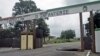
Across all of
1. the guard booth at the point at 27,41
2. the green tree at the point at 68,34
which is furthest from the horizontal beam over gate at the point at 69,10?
the green tree at the point at 68,34

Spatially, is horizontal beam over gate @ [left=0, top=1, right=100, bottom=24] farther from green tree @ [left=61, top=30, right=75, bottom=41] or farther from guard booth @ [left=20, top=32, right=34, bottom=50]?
green tree @ [left=61, top=30, right=75, bottom=41]

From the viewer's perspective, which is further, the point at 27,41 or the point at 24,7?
the point at 24,7

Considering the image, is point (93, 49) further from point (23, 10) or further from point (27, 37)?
point (23, 10)

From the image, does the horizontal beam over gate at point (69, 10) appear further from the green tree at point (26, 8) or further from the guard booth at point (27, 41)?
the green tree at point (26, 8)

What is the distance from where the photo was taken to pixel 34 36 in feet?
110

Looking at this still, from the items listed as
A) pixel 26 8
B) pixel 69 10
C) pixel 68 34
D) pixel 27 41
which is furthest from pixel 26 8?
pixel 69 10

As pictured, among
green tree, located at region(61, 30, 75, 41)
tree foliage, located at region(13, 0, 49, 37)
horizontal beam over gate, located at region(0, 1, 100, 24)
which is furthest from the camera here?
green tree, located at region(61, 30, 75, 41)

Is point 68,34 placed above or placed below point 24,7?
below

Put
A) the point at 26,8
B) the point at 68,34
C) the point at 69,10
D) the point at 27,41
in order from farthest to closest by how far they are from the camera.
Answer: the point at 68,34 < the point at 26,8 < the point at 27,41 < the point at 69,10

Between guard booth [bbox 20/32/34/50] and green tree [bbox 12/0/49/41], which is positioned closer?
guard booth [bbox 20/32/34/50]

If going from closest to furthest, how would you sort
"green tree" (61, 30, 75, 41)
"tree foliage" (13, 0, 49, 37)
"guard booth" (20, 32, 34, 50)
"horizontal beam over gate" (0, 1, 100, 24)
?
"horizontal beam over gate" (0, 1, 100, 24) < "guard booth" (20, 32, 34, 50) < "tree foliage" (13, 0, 49, 37) < "green tree" (61, 30, 75, 41)

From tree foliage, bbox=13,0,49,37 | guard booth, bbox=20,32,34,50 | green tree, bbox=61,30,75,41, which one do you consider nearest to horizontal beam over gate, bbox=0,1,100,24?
guard booth, bbox=20,32,34,50

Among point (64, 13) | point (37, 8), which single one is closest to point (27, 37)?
point (64, 13)

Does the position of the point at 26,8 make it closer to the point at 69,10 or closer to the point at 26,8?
the point at 26,8
